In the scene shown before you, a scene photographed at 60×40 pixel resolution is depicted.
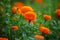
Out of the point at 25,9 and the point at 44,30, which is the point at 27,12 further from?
the point at 44,30

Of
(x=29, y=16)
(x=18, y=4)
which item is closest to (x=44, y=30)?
(x=29, y=16)

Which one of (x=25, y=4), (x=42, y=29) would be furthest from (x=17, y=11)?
(x=42, y=29)

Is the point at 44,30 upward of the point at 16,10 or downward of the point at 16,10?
downward

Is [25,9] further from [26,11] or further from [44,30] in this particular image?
[44,30]

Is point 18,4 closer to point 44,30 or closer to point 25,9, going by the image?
point 25,9

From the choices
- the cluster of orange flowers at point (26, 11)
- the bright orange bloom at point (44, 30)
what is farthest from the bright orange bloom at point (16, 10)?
the bright orange bloom at point (44, 30)

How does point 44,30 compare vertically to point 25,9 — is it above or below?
below

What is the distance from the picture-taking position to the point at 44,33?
1279 millimetres

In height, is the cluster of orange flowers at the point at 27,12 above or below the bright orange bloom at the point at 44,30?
above

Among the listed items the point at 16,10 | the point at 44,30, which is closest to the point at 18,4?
the point at 16,10

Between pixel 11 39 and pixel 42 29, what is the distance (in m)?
0.22

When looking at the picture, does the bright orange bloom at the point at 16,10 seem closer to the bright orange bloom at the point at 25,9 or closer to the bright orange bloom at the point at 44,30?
the bright orange bloom at the point at 25,9

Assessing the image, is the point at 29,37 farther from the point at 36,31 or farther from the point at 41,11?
the point at 41,11

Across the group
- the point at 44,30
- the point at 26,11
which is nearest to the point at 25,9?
the point at 26,11
